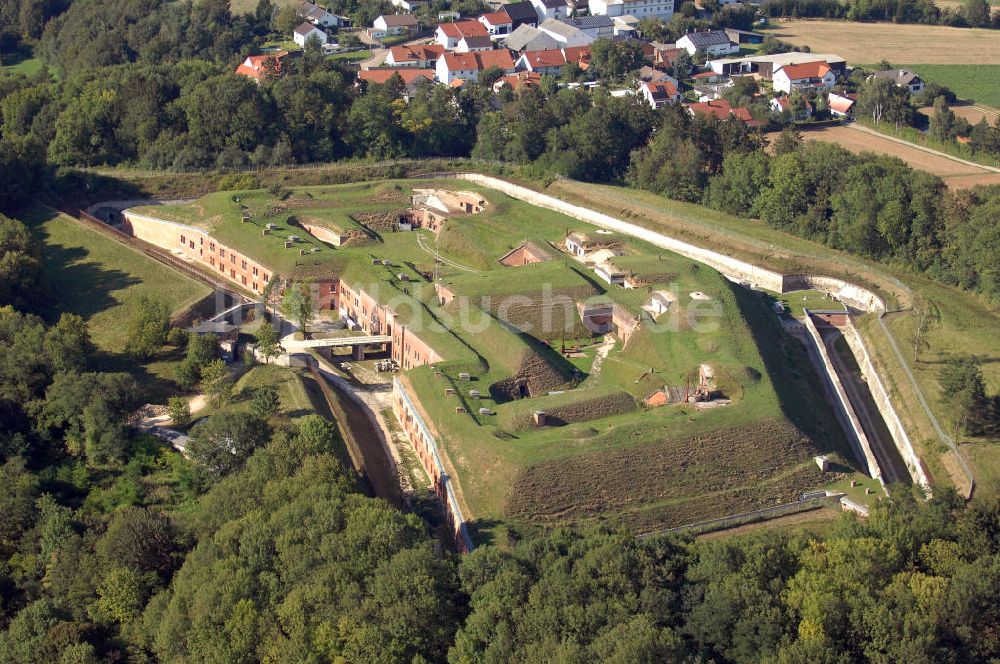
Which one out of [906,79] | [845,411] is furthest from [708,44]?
[845,411]

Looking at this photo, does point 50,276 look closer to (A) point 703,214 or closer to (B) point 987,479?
(A) point 703,214

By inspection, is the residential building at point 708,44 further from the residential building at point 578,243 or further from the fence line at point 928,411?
the fence line at point 928,411

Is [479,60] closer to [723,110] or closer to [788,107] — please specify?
[723,110]

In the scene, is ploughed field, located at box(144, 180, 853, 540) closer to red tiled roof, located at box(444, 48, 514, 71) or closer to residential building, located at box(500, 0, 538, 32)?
red tiled roof, located at box(444, 48, 514, 71)

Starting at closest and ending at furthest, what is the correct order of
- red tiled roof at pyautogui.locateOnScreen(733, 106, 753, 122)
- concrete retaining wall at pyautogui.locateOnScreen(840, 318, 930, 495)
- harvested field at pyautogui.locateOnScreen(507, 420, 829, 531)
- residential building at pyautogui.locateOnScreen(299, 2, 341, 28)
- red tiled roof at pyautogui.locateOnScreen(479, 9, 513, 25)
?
harvested field at pyautogui.locateOnScreen(507, 420, 829, 531)
concrete retaining wall at pyautogui.locateOnScreen(840, 318, 930, 495)
red tiled roof at pyautogui.locateOnScreen(733, 106, 753, 122)
red tiled roof at pyautogui.locateOnScreen(479, 9, 513, 25)
residential building at pyautogui.locateOnScreen(299, 2, 341, 28)

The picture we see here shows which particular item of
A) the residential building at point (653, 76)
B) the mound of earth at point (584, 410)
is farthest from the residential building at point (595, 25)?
the mound of earth at point (584, 410)

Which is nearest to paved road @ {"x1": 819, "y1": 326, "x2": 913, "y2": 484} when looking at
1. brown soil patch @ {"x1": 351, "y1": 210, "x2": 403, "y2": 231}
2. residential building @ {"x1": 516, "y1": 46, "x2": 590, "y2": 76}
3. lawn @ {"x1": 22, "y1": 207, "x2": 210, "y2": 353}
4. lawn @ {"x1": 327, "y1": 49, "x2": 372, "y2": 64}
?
brown soil patch @ {"x1": 351, "y1": 210, "x2": 403, "y2": 231}
